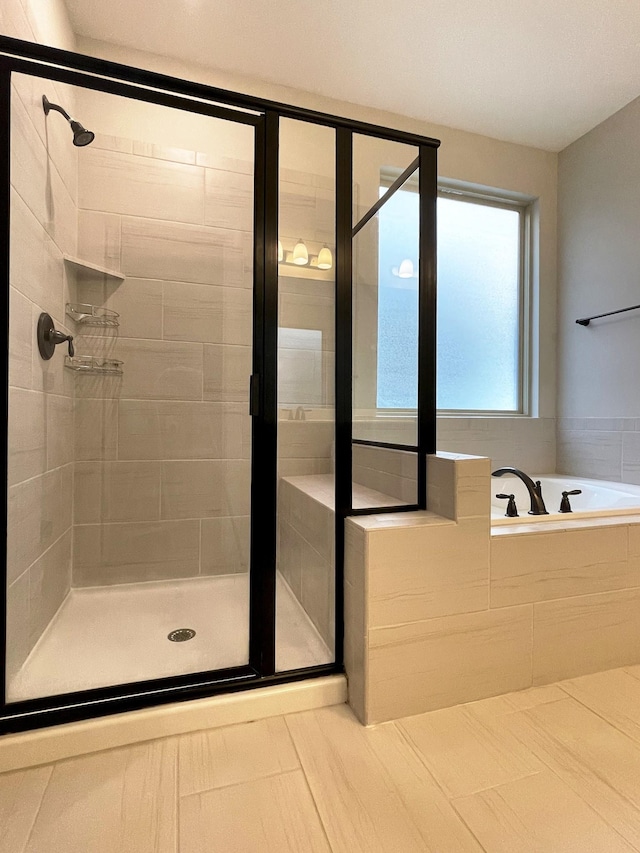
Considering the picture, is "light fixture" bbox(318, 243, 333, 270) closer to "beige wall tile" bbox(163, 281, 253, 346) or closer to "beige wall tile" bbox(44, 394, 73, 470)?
"beige wall tile" bbox(163, 281, 253, 346)

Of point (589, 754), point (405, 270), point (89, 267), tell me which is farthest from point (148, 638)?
point (405, 270)

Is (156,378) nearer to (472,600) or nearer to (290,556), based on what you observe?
(290,556)

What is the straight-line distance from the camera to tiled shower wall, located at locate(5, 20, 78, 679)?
49.5 inches

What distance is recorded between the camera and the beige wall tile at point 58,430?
159 centimetres

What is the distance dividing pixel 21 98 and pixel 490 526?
1.79 metres

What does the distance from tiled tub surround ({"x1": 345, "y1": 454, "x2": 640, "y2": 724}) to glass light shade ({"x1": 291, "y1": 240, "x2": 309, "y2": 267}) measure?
78cm

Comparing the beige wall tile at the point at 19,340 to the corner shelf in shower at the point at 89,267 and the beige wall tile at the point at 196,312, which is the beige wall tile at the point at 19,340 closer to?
the corner shelf in shower at the point at 89,267

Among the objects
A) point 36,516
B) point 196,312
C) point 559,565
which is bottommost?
point 559,565

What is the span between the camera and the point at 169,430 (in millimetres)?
1950

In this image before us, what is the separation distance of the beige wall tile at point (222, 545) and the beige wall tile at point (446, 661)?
570mm

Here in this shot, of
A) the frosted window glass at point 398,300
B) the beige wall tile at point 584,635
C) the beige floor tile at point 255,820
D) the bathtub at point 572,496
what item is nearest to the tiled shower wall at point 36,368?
the beige floor tile at point 255,820

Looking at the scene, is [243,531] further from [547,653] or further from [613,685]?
[613,685]

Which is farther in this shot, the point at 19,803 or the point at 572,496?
the point at 572,496

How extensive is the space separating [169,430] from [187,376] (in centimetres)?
24
